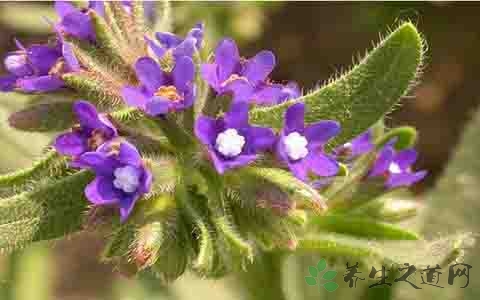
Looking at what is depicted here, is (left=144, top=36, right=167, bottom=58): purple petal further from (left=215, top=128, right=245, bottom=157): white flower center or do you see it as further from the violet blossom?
(left=215, top=128, right=245, bottom=157): white flower center

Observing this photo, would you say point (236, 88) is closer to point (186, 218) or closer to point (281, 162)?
point (281, 162)

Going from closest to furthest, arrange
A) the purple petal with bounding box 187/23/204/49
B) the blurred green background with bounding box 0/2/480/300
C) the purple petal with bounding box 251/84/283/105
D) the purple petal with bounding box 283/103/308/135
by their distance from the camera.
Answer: the purple petal with bounding box 283/103/308/135, the purple petal with bounding box 251/84/283/105, the purple petal with bounding box 187/23/204/49, the blurred green background with bounding box 0/2/480/300

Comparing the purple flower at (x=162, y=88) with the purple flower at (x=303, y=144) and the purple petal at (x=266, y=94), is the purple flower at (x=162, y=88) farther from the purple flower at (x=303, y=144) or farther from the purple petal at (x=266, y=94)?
the purple flower at (x=303, y=144)

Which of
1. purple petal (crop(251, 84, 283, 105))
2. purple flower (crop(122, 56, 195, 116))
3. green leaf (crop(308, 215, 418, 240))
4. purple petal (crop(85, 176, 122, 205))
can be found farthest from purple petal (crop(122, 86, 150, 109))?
green leaf (crop(308, 215, 418, 240))

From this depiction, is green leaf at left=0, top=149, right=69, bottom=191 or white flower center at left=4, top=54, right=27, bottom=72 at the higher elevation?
white flower center at left=4, top=54, right=27, bottom=72

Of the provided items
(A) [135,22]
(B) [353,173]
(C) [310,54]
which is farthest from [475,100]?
Answer: (A) [135,22]

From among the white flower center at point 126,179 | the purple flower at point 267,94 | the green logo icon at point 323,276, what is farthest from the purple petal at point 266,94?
the green logo icon at point 323,276

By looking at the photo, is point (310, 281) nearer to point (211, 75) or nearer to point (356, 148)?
point (356, 148)
